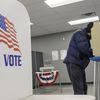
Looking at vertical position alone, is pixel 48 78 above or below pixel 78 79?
below

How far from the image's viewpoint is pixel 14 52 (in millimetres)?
749

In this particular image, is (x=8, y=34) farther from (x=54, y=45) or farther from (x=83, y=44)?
(x=54, y=45)

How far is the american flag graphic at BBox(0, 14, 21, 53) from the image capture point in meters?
0.69

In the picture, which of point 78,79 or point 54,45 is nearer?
point 78,79

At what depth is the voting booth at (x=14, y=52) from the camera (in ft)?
2.20

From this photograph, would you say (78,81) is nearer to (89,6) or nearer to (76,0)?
(76,0)

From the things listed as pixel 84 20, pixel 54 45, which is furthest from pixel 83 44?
pixel 54 45

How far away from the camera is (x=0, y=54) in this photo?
647mm

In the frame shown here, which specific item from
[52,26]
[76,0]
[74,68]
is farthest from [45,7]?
[74,68]

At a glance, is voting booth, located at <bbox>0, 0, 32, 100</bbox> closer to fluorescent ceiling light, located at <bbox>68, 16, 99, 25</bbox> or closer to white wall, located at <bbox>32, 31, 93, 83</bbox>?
fluorescent ceiling light, located at <bbox>68, 16, 99, 25</bbox>

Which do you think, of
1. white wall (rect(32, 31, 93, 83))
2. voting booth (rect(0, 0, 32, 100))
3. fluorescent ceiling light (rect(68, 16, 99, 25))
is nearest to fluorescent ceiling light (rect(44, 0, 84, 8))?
fluorescent ceiling light (rect(68, 16, 99, 25))

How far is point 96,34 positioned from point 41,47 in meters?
8.38

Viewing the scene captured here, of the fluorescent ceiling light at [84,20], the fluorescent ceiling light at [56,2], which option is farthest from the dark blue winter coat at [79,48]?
the fluorescent ceiling light at [84,20]

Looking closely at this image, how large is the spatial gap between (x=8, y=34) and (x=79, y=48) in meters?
1.65
